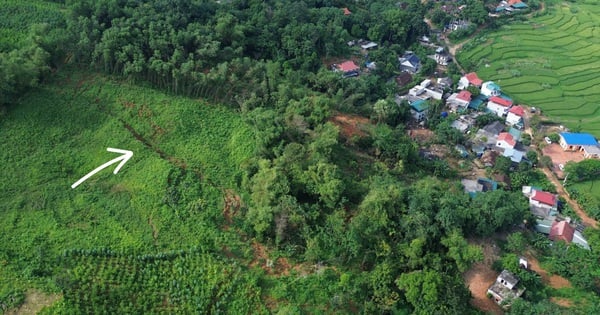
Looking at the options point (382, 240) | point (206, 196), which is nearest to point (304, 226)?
point (382, 240)

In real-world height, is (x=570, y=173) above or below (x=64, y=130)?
below

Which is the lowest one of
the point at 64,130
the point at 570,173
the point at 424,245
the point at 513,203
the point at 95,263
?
the point at 570,173

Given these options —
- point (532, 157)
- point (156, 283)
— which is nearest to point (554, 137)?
point (532, 157)

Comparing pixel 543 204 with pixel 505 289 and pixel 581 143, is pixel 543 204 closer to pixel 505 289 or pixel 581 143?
pixel 581 143

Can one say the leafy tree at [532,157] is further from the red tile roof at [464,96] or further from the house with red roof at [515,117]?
the red tile roof at [464,96]

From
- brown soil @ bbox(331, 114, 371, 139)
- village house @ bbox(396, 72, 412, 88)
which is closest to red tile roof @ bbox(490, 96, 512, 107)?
village house @ bbox(396, 72, 412, 88)

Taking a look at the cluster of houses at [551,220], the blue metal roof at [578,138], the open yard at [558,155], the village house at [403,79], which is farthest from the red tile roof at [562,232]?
the village house at [403,79]

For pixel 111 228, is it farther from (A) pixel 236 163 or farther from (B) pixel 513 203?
(B) pixel 513 203
